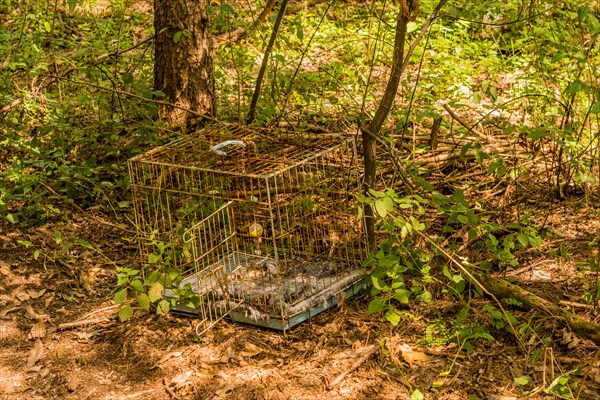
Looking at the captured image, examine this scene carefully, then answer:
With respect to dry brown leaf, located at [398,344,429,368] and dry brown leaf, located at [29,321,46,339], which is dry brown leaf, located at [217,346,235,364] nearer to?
dry brown leaf, located at [398,344,429,368]

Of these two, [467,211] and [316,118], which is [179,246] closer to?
[467,211]

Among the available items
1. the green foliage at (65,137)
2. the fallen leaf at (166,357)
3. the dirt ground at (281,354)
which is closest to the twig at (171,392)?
the dirt ground at (281,354)

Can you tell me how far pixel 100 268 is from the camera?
5.42 metres

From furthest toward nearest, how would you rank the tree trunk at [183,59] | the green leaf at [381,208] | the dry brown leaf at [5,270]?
the tree trunk at [183,59]
the dry brown leaf at [5,270]
the green leaf at [381,208]

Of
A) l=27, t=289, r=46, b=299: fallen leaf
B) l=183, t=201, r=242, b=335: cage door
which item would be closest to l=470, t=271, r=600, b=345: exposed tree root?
l=183, t=201, r=242, b=335: cage door

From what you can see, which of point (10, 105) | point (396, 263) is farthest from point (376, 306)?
point (10, 105)

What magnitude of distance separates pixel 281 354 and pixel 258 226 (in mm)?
726

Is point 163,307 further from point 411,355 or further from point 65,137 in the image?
point 65,137

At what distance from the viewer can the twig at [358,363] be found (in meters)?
3.96

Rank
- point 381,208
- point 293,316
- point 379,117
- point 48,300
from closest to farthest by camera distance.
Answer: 1. point 381,208
2. point 293,316
3. point 379,117
4. point 48,300

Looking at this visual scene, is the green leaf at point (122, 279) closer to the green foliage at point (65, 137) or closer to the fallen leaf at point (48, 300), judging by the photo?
the fallen leaf at point (48, 300)

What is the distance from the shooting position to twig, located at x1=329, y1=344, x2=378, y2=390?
3964 mm

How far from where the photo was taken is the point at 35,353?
4.43 meters

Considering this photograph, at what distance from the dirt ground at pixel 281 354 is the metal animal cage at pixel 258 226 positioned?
0.15 meters
